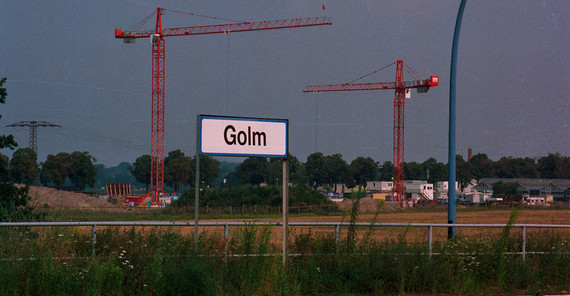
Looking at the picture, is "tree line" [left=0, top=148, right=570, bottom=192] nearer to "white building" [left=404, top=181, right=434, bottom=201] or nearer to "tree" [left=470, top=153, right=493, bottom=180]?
"tree" [left=470, top=153, right=493, bottom=180]

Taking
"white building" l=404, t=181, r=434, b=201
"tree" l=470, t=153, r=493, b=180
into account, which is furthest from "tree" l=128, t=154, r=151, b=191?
"tree" l=470, t=153, r=493, b=180

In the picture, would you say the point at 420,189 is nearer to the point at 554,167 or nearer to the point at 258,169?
the point at 258,169

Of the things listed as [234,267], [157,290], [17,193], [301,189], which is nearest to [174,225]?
[234,267]

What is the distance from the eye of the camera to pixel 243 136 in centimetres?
945

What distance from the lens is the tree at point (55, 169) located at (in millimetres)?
157375

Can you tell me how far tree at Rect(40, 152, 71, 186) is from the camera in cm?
15738

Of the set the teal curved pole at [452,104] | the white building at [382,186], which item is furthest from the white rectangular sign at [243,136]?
the white building at [382,186]

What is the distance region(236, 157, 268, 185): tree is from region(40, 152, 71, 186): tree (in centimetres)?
4938

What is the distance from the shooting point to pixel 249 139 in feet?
31.1

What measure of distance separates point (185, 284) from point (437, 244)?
556cm

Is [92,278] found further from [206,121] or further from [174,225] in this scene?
[206,121]

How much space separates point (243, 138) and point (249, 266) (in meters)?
2.00

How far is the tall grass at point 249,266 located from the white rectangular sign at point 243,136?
4.69 ft

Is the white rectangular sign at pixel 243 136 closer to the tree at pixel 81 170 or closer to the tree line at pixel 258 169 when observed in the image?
the tree line at pixel 258 169
